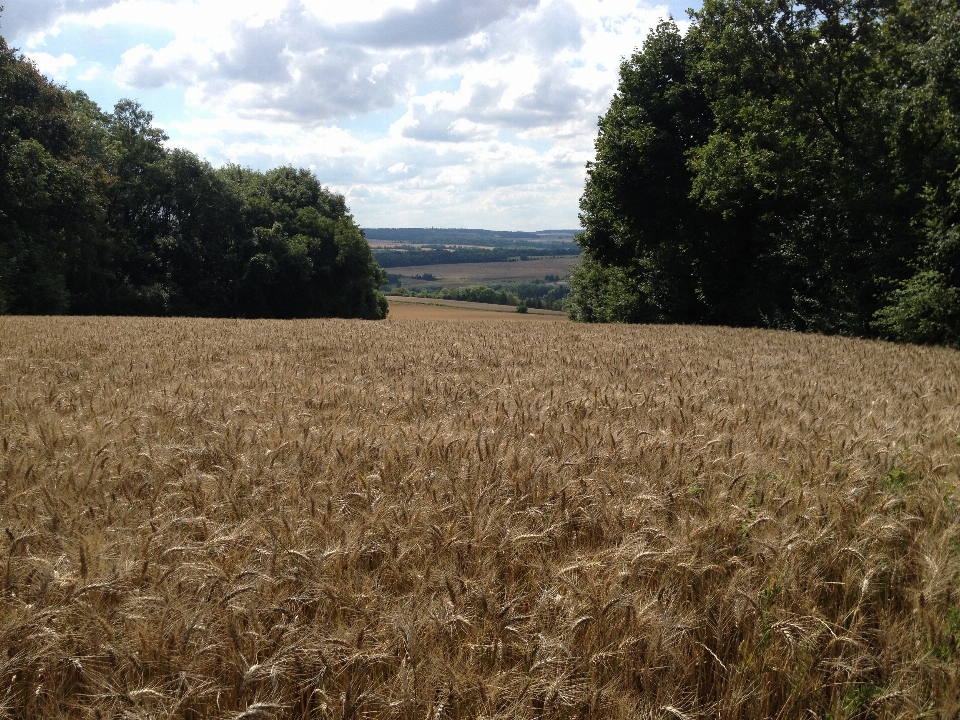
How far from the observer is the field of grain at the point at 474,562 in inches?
83.7

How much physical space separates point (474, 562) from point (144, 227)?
2253 inches

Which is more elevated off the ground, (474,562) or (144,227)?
(144,227)

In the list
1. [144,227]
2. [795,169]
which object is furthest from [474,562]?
[144,227]

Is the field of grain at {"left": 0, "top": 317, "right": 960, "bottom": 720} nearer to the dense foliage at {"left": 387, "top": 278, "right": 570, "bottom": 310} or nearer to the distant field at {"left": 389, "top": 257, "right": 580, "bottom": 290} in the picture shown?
the dense foliage at {"left": 387, "top": 278, "right": 570, "bottom": 310}

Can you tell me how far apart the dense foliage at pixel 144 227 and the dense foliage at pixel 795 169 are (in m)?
29.4

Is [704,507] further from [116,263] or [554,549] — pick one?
[116,263]

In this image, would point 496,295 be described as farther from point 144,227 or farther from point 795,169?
point 795,169

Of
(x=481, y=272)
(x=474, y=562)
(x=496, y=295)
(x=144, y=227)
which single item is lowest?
(x=496, y=295)

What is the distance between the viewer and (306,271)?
5569cm

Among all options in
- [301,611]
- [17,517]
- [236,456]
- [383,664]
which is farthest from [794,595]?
[17,517]

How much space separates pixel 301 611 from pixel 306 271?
2184 inches

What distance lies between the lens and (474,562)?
2.86m

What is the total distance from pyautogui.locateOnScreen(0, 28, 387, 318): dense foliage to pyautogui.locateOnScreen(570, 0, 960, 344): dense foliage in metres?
29.4

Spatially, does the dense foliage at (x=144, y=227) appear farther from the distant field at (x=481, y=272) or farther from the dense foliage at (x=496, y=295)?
the distant field at (x=481, y=272)
